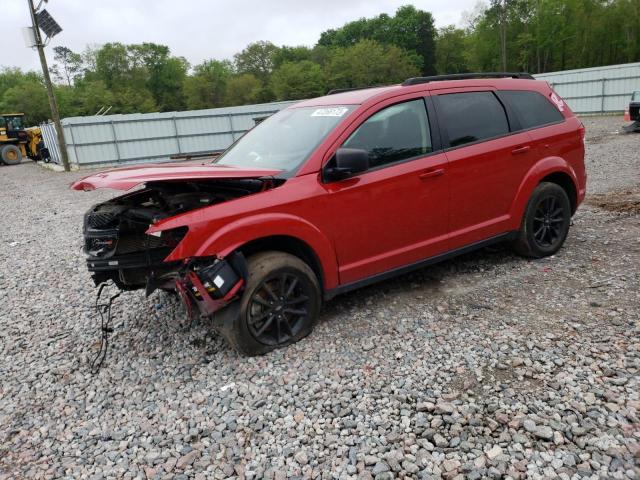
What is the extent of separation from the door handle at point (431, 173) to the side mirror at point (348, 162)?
0.65 meters

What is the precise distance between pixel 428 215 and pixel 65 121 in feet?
68.0

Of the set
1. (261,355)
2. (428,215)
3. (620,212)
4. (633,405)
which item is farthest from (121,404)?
(620,212)

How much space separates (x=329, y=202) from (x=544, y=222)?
262 cm

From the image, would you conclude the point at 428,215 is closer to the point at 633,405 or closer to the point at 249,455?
the point at 633,405

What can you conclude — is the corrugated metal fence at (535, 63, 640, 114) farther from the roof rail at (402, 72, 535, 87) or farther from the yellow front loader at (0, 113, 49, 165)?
the yellow front loader at (0, 113, 49, 165)

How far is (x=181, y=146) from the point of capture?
22422mm

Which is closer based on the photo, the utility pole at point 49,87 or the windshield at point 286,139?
the windshield at point 286,139

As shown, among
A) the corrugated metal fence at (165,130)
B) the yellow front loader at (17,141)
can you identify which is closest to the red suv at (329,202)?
the corrugated metal fence at (165,130)

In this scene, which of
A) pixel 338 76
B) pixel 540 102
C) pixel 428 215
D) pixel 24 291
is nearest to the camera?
pixel 428 215

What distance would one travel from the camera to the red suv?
3.44 meters

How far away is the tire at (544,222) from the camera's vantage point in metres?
4.94

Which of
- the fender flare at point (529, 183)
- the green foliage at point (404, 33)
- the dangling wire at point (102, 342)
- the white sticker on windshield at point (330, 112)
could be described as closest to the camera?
the dangling wire at point (102, 342)

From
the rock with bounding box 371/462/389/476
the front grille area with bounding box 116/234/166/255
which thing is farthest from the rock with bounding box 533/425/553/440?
the front grille area with bounding box 116/234/166/255

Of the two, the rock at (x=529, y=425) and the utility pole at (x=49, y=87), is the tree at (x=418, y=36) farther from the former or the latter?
the rock at (x=529, y=425)
